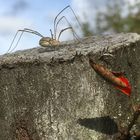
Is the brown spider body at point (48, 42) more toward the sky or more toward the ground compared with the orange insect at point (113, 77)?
more toward the sky

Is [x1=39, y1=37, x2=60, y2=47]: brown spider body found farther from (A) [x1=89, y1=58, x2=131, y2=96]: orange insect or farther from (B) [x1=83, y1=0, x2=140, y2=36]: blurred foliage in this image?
(B) [x1=83, y1=0, x2=140, y2=36]: blurred foliage

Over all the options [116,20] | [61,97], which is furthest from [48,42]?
[116,20]

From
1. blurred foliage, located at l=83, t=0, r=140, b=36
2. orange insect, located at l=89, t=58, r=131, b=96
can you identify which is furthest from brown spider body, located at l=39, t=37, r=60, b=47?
blurred foliage, located at l=83, t=0, r=140, b=36

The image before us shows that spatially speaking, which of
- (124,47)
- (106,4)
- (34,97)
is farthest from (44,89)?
(106,4)

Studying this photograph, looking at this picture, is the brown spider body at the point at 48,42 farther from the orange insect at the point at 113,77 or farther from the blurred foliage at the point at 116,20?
the blurred foliage at the point at 116,20

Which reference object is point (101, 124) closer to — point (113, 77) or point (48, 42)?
point (113, 77)

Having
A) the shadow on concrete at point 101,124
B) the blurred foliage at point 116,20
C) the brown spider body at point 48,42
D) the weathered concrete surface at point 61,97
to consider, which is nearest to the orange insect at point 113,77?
the weathered concrete surface at point 61,97

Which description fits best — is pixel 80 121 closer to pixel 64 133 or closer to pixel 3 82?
pixel 64 133
